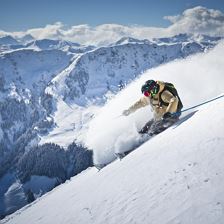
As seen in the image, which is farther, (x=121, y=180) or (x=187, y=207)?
(x=121, y=180)

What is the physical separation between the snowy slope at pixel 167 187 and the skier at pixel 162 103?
2065 mm

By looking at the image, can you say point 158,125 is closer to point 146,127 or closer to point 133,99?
point 146,127

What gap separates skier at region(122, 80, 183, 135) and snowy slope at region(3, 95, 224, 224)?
2065 mm

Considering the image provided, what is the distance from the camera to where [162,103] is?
1633 centimetres

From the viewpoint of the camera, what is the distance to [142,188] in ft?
32.2

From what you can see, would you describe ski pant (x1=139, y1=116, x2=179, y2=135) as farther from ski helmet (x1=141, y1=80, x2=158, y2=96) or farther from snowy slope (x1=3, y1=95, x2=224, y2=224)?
snowy slope (x1=3, y1=95, x2=224, y2=224)

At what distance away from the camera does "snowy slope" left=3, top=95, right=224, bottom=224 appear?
24.7ft

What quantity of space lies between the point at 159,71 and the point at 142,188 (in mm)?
24177

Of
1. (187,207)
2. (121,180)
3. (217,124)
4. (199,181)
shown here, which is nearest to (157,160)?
(121,180)

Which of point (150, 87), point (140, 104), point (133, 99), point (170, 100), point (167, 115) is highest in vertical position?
point (150, 87)

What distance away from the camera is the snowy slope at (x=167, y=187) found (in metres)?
7.54

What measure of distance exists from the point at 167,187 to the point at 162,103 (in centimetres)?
787

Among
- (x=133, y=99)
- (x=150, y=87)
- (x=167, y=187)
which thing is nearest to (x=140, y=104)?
(x=150, y=87)

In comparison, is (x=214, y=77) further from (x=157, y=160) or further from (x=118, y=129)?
(x=157, y=160)
